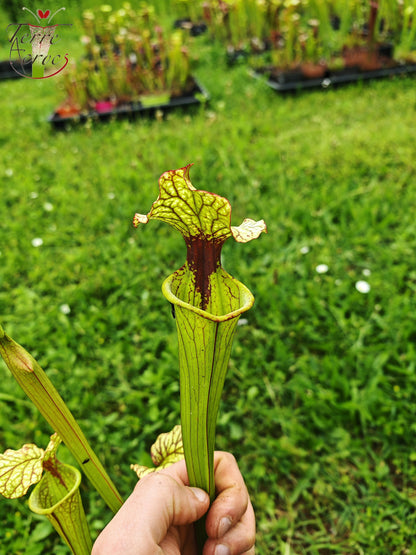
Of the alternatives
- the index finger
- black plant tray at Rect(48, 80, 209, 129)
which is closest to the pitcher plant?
the index finger

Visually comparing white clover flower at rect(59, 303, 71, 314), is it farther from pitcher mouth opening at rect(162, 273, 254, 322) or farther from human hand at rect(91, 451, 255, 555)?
pitcher mouth opening at rect(162, 273, 254, 322)

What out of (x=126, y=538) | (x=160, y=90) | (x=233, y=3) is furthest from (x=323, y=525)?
(x=233, y=3)

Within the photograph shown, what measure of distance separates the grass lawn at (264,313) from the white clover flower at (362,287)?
28 mm

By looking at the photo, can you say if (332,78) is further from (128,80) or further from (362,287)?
(362,287)

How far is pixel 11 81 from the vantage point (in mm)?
6328

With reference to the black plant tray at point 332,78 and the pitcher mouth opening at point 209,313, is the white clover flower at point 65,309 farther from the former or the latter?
the black plant tray at point 332,78

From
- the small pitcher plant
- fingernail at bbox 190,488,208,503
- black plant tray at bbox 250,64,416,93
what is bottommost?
black plant tray at bbox 250,64,416,93

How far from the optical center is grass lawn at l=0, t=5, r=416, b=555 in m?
1.46

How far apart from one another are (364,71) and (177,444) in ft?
16.2

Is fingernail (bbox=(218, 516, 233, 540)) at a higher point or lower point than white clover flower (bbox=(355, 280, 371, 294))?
higher

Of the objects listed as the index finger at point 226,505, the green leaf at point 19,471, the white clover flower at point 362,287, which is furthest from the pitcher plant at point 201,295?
the white clover flower at point 362,287

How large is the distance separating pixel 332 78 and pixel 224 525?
4.73m

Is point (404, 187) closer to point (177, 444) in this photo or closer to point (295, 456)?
point (295, 456)

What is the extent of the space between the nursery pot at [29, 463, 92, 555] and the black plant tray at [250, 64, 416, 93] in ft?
14.6
